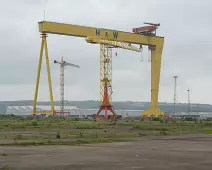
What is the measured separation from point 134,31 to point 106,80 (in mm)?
12140

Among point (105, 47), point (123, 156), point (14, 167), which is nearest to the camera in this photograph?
point (14, 167)

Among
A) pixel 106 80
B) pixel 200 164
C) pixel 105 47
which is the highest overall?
pixel 105 47

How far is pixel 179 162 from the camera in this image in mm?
16984

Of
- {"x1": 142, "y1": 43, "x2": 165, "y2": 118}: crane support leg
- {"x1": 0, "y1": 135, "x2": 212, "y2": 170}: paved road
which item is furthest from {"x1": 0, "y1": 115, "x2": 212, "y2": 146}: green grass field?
{"x1": 142, "y1": 43, "x2": 165, "y2": 118}: crane support leg

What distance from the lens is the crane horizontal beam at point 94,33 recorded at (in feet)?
246

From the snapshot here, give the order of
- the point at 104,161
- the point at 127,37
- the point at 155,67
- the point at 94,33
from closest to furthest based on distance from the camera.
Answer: the point at 104,161 → the point at 94,33 → the point at 127,37 → the point at 155,67

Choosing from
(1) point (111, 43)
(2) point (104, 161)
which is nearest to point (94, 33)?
(1) point (111, 43)

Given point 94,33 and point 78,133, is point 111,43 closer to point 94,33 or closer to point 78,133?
point 94,33

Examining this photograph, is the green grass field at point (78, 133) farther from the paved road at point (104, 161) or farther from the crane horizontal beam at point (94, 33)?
the crane horizontal beam at point (94, 33)

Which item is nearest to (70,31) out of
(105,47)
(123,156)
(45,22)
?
(45,22)

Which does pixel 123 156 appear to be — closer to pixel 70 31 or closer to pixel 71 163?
pixel 71 163

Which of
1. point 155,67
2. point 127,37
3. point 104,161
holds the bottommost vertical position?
point 104,161

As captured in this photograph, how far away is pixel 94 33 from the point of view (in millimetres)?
80375

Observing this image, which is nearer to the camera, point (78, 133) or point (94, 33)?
point (78, 133)
